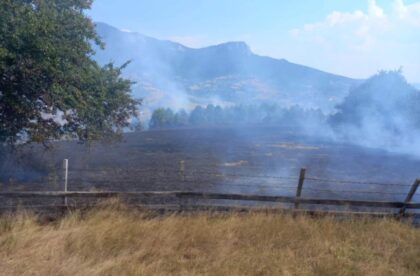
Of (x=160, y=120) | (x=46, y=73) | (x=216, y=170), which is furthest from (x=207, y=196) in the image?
(x=160, y=120)

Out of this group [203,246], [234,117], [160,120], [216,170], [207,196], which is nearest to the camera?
[203,246]

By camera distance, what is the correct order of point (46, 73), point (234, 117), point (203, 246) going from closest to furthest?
point (203, 246)
point (46, 73)
point (234, 117)

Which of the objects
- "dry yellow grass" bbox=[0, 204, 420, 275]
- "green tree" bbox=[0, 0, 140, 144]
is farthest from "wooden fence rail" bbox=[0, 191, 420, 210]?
"green tree" bbox=[0, 0, 140, 144]

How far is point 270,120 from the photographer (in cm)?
9344

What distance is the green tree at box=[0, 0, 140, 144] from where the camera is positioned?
12.5 m

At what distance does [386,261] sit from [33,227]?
6.92 metres

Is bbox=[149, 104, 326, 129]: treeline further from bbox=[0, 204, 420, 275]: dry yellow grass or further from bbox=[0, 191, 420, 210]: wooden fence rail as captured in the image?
bbox=[0, 204, 420, 275]: dry yellow grass

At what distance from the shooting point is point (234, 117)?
99438mm

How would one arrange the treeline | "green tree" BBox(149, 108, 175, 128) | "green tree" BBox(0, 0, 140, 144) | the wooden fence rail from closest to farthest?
the wooden fence rail, "green tree" BBox(0, 0, 140, 144), "green tree" BBox(149, 108, 175, 128), the treeline

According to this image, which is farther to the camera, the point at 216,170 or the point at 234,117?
the point at 234,117

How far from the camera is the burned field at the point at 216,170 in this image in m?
19.6

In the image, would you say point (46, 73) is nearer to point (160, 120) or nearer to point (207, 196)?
point (207, 196)

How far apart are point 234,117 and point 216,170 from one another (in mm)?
74167

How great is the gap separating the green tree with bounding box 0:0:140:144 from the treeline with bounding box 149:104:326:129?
63.1 metres
